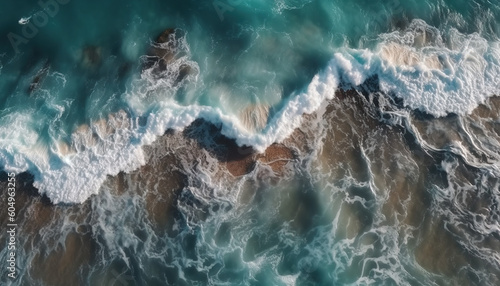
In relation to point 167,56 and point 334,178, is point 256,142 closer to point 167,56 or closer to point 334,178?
point 334,178

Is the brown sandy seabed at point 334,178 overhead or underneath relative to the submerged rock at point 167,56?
underneath

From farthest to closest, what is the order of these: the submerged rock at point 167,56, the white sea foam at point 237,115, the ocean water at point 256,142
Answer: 1. the submerged rock at point 167,56
2. the white sea foam at point 237,115
3. the ocean water at point 256,142

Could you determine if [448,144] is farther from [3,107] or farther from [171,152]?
[3,107]

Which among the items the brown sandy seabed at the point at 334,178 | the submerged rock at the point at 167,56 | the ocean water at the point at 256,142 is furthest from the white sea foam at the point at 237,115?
the brown sandy seabed at the point at 334,178

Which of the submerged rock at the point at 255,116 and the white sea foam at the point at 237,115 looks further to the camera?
the submerged rock at the point at 255,116

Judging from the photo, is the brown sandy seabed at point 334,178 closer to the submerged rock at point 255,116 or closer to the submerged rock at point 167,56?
the submerged rock at point 255,116

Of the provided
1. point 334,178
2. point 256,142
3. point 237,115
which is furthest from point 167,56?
point 334,178

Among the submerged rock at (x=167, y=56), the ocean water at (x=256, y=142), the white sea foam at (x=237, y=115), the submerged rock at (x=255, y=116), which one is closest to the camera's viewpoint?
the ocean water at (x=256, y=142)
